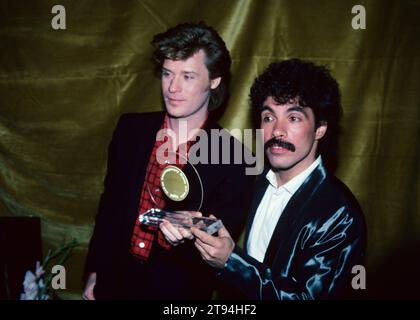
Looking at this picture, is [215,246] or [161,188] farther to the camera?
[161,188]

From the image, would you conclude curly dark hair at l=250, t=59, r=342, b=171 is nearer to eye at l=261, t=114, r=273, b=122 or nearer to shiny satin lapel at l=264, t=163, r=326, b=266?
eye at l=261, t=114, r=273, b=122

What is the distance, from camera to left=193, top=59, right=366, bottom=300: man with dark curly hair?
153 centimetres

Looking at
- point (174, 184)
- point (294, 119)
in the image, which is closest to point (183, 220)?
point (174, 184)

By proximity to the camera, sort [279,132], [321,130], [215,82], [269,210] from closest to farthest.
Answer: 1. [279,132]
2. [321,130]
3. [269,210]
4. [215,82]

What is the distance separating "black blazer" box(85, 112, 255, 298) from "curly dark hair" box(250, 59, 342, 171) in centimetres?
32

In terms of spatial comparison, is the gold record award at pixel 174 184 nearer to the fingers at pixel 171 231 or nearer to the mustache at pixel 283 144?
the fingers at pixel 171 231

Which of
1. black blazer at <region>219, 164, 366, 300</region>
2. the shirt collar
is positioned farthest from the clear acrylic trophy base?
the shirt collar

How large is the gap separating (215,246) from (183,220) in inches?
6.4

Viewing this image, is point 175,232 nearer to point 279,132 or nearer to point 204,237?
point 204,237

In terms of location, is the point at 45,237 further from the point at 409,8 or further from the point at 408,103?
the point at 409,8

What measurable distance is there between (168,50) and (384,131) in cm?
149

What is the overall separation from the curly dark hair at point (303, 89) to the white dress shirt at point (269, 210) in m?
0.21

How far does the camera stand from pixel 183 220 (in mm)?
1573

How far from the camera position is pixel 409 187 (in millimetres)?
2531
